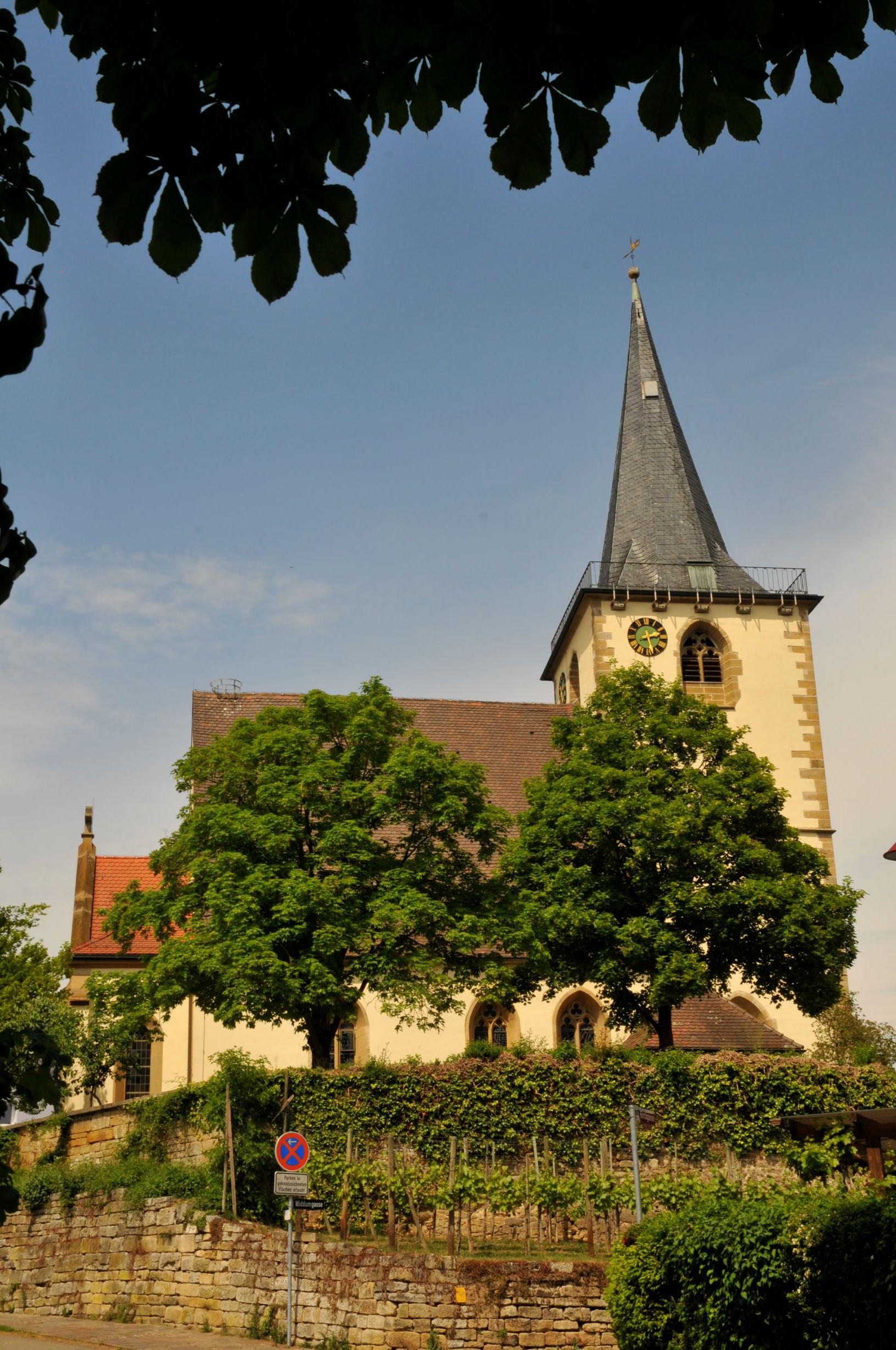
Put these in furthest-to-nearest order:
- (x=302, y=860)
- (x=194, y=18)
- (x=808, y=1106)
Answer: (x=302, y=860)
(x=808, y=1106)
(x=194, y=18)

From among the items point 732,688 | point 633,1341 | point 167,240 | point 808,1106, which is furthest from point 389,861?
point 167,240

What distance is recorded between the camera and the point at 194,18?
2641mm

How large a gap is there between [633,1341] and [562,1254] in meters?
3.86

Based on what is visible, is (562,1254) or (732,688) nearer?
(562,1254)

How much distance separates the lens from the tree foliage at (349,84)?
104 inches

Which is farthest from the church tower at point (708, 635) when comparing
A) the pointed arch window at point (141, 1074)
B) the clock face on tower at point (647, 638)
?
the pointed arch window at point (141, 1074)

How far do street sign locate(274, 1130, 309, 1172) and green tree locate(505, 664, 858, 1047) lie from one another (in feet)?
19.8

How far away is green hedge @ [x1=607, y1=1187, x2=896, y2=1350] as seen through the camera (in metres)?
9.46

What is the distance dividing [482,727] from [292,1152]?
18.9 meters

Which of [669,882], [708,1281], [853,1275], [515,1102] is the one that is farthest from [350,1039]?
[853,1275]

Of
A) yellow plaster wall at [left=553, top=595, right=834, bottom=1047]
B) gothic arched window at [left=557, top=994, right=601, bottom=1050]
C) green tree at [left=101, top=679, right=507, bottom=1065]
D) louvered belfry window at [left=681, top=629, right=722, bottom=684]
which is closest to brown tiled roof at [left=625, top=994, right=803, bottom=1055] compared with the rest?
gothic arched window at [left=557, top=994, right=601, bottom=1050]

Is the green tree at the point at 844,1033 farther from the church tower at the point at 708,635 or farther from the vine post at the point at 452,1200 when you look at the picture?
the vine post at the point at 452,1200

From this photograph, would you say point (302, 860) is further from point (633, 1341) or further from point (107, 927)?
Result: point (633, 1341)

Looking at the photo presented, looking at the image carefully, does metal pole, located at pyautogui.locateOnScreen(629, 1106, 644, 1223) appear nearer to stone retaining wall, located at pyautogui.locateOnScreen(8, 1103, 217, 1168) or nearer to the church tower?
stone retaining wall, located at pyautogui.locateOnScreen(8, 1103, 217, 1168)
